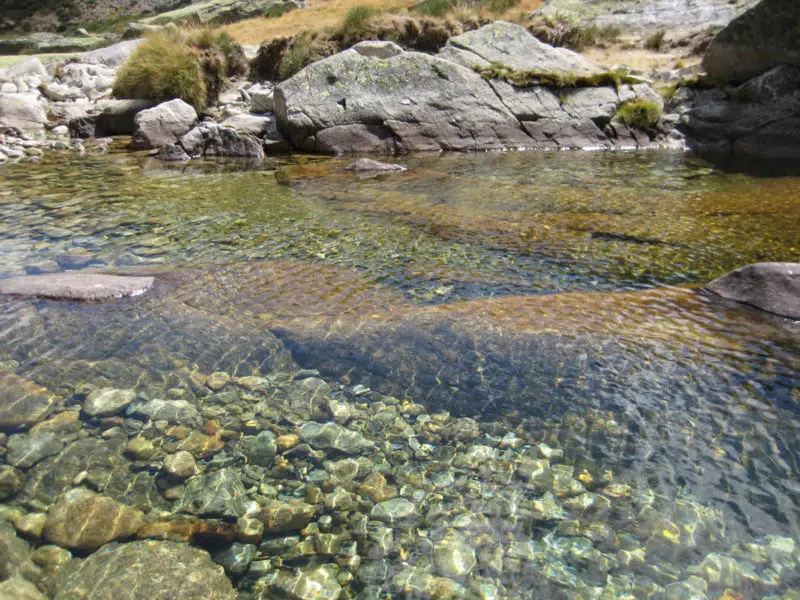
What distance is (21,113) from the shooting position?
15258 mm

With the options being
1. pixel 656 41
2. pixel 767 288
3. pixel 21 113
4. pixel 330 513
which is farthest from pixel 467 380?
pixel 656 41

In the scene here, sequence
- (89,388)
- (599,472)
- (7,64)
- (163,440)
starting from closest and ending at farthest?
(599,472) < (163,440) < (89,388) < (7,64)

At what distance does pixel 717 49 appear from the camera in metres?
13.3

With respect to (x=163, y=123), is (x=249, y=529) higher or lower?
lower

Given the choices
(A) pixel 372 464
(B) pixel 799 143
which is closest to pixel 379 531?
(A) pixel 372 464

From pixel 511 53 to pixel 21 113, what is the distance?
1501cm

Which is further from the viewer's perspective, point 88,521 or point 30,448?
point 30,448

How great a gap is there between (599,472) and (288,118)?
12684 mm

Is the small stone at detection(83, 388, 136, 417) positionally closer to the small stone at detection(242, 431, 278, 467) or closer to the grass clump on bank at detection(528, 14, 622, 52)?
the small stone at detection(242, 431, 278, 467)

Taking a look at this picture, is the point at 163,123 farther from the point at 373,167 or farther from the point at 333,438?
the point at 333,438


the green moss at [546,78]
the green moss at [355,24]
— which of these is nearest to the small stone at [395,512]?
the green moss at [546,78]

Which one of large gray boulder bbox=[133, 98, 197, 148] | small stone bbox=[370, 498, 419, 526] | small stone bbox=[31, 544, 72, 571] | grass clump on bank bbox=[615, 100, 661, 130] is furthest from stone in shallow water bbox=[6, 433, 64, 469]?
grass clump on bank bbox=[615, 100, 661, 130]

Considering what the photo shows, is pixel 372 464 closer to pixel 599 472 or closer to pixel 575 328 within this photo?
pixel 599 472

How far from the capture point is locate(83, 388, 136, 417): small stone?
10.1 ft
